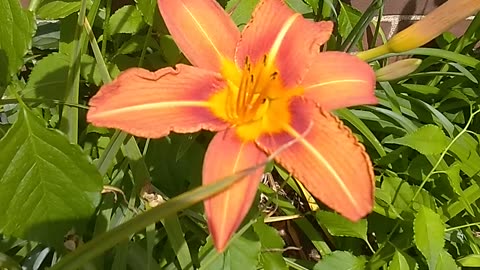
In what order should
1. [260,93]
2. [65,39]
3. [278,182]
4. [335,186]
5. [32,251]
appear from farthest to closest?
[278,182] → [65,39] → [32,251] → [260,93] → [335,186]

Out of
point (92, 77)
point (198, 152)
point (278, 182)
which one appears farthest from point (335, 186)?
point (278, 182)

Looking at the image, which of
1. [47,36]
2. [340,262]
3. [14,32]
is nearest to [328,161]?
[14,32]

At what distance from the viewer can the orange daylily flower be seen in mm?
594

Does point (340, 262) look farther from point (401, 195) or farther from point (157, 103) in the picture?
point (157, 103)

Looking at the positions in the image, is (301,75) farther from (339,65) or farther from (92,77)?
(92,77)

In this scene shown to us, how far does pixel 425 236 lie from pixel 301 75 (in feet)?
1.18

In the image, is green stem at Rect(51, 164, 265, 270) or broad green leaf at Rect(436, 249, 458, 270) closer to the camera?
green stem at Rect(51, 164, 265, 270)

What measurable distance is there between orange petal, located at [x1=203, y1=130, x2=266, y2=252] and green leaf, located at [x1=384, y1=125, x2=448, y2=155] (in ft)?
1.51

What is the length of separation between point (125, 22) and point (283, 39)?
334 mm

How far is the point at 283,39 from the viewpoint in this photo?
727mm

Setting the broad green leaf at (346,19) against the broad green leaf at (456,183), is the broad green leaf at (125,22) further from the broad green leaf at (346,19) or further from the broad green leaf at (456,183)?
the broad green leaf at (456,183)

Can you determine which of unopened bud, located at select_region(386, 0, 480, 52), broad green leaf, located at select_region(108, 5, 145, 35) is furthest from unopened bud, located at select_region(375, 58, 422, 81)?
broad green leaf, located at select_region(108, 5, 145, 35)

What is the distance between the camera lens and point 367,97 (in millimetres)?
676

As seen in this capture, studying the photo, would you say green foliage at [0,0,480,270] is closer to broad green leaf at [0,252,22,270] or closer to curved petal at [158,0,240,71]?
broad green leaf at [0,252,22,270]
